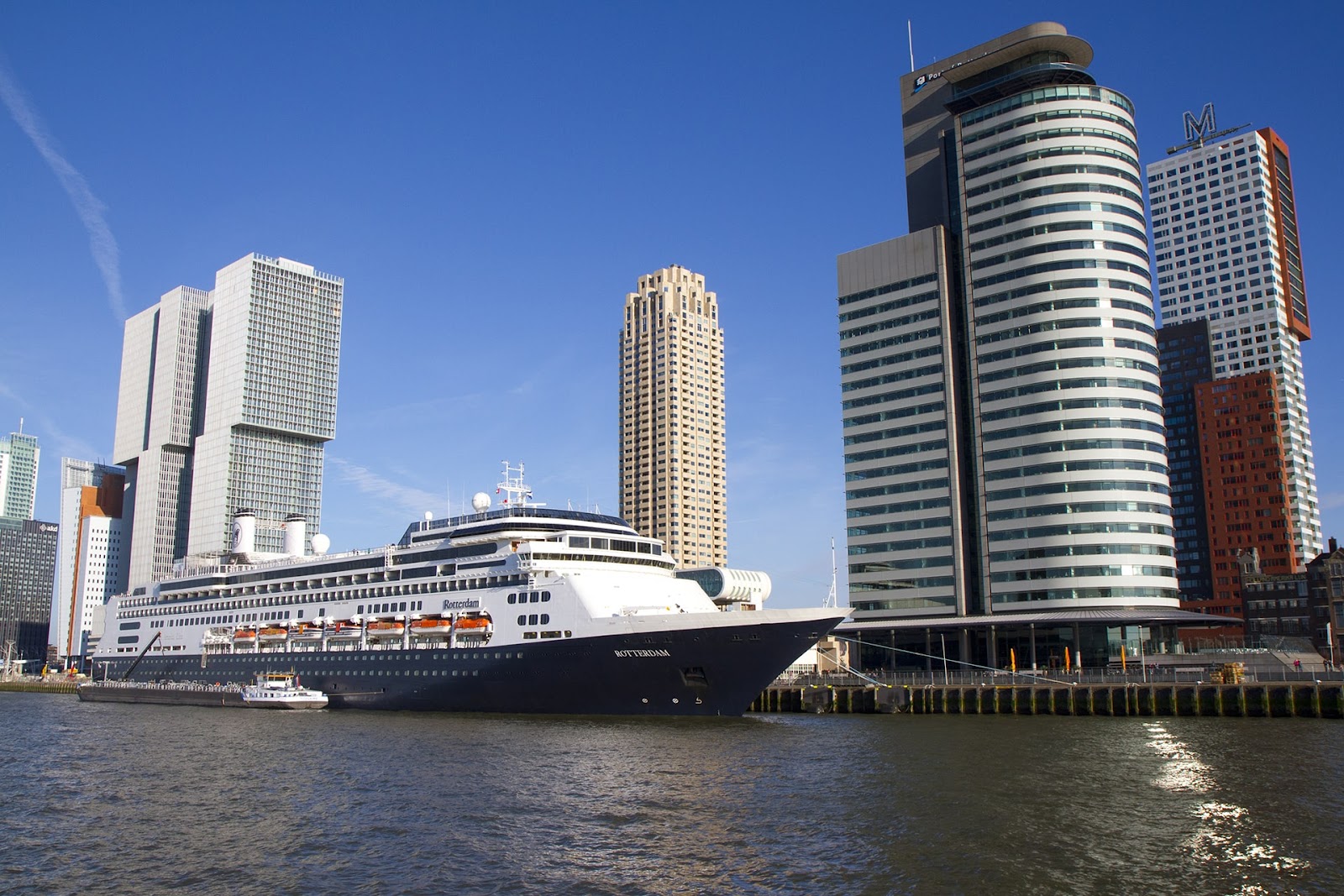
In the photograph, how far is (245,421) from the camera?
184 metres

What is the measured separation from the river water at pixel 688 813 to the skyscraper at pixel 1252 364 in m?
121

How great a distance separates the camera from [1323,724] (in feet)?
187

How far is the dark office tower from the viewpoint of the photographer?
173625mm

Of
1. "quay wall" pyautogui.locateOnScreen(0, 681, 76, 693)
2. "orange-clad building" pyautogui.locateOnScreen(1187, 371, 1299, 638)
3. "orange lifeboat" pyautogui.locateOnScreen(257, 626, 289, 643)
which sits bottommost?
"quay wall" pyautogui.locateOnScreen(0, 681, 76, 693)

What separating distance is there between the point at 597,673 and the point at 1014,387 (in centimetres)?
6403

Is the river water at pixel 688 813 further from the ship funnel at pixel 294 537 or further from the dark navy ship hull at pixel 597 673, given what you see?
the ship funnel at pixel 294 537

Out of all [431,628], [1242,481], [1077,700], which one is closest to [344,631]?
[431,628]

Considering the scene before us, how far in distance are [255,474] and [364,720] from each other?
129 m

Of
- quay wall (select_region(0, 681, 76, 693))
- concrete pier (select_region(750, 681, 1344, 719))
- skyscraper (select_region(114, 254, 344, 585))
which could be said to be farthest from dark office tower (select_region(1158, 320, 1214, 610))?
quay wall (select_region(0, 681, 76, 693))

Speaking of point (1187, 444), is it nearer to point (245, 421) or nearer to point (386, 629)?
point (386, 629)

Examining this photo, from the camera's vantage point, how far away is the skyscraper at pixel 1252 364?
540ft

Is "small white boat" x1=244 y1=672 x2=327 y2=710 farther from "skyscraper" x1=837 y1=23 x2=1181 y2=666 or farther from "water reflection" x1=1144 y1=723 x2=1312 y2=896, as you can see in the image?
"water reflection" x1=1144 y1=723 x2=1312 y2=896

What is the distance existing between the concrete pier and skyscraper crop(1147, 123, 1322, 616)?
98.8 m

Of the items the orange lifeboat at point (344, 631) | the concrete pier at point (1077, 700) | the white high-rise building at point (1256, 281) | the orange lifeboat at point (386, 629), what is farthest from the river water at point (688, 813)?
the white high-rise building at point (1256, 281)
